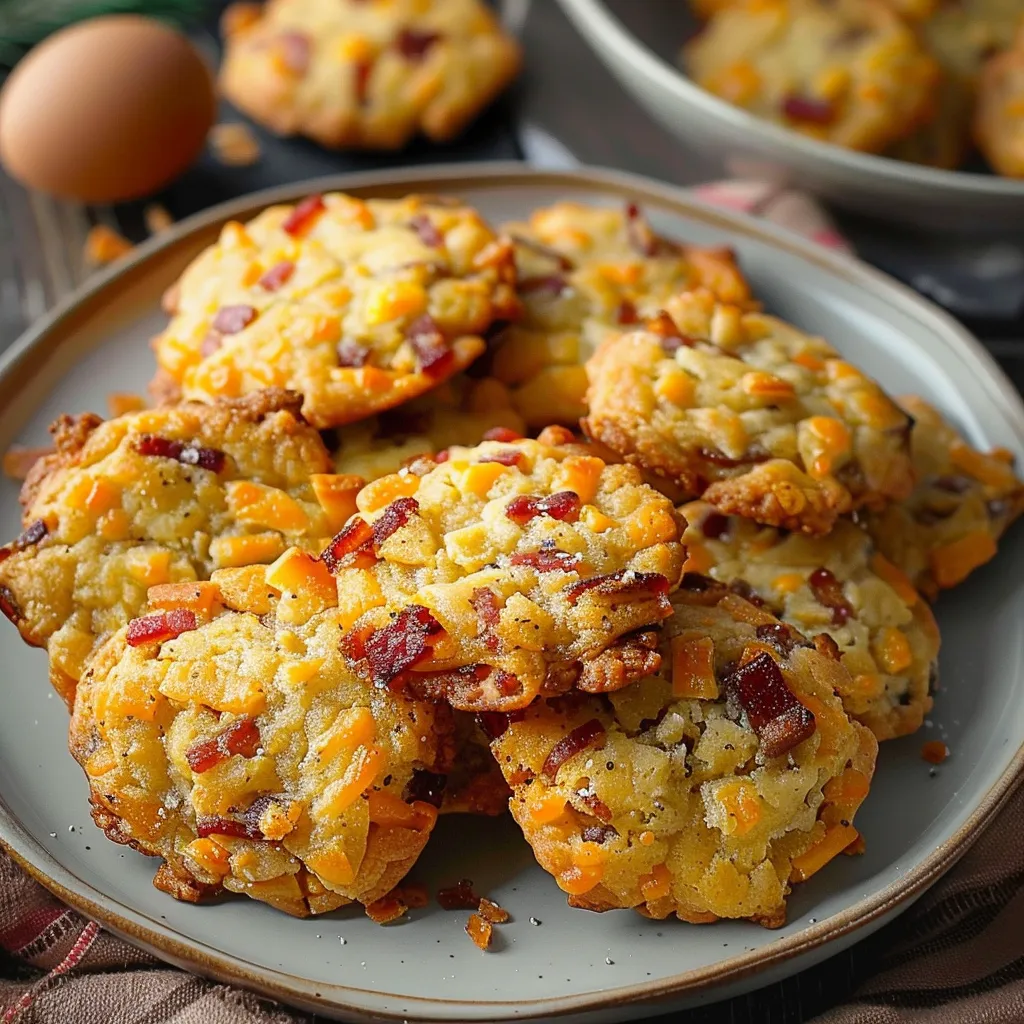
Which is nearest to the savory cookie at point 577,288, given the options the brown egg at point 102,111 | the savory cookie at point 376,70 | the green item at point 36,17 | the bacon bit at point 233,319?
the bacon bit at point 233,319

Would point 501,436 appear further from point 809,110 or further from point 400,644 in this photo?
point 809,110

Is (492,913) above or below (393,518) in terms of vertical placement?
below

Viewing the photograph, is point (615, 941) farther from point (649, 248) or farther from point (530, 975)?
point (649, 248)

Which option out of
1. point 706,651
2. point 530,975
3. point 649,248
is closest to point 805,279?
point 649,248

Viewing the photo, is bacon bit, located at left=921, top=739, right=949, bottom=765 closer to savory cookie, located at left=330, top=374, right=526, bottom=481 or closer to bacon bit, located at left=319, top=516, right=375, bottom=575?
savory cookie, located at left=330, top=374, right=526, bottom=481

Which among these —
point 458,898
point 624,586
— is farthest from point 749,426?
point 458,898

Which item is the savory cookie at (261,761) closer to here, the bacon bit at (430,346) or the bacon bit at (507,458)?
the bacon bit at (507,458)
